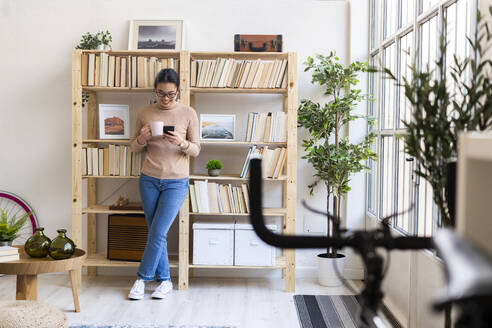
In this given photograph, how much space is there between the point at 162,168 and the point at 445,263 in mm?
3299

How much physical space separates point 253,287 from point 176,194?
1.03 meters

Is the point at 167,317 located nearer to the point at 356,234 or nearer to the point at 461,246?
the point at 356,234

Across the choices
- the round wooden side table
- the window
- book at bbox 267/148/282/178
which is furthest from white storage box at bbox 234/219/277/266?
the round wooden side table

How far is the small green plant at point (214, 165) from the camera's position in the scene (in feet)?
13.5

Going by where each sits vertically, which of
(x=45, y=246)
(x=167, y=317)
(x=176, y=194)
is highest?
(x=176, y=194)

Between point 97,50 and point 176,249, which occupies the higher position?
point 97,50

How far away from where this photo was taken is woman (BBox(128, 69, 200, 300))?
3.77 m

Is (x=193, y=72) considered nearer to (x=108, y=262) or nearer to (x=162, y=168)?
(x=162, y=168)

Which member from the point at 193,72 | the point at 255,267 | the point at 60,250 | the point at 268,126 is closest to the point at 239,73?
the point at 193,72

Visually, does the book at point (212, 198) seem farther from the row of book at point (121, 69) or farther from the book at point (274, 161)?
the row of book at point (121, 69)

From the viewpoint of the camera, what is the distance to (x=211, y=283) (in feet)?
14.0

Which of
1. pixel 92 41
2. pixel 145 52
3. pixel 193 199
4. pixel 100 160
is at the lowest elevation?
pixel 193 199

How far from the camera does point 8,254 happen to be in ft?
9.75

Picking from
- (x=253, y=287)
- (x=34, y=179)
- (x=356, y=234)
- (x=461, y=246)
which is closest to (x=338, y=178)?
(x=253, y=287)
